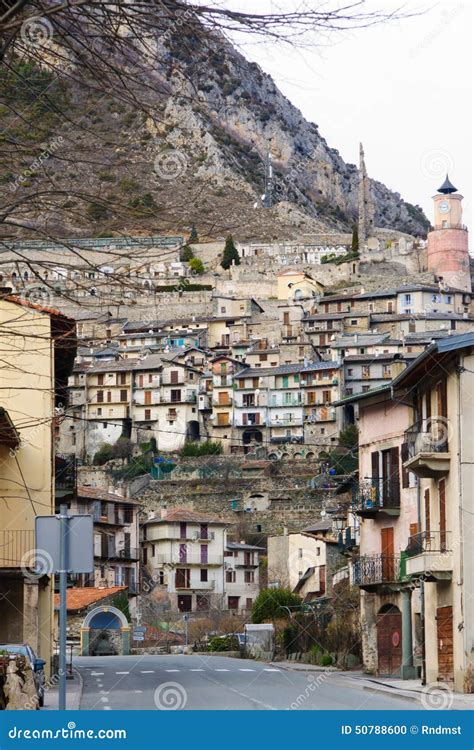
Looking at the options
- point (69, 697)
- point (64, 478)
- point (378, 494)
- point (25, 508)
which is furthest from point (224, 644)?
point (69, 697)

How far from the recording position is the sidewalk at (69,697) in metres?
22.7

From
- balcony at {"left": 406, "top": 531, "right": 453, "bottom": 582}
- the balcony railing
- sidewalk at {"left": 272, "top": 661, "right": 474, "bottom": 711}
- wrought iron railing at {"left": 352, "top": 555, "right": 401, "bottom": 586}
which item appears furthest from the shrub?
the balcony railing

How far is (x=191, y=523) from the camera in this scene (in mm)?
104375

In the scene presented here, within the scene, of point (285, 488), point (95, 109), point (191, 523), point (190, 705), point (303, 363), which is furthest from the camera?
point (303, 363)

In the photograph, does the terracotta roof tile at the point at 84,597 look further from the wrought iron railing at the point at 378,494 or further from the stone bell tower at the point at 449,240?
the stone bell tower at the point at 449,240

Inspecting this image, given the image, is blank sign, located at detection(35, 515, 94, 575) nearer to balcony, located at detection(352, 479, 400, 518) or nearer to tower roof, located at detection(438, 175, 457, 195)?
balcony, located at detection(352, 479, 400, 518)

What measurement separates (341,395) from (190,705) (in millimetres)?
124248

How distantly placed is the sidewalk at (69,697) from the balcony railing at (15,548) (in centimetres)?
284

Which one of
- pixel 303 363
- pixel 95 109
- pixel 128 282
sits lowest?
pixel 128 282

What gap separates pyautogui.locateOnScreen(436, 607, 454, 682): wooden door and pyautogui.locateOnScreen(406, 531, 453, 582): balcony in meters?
0.83

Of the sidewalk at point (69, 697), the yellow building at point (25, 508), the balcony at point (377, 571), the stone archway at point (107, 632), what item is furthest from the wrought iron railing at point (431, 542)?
the stone archway at point (107, 632)

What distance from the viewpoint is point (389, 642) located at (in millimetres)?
38406

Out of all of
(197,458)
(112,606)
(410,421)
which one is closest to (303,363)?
(197,458)

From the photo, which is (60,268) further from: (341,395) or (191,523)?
(341,395)
